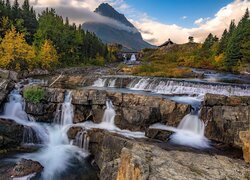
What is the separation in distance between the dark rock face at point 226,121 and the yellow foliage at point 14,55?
1216 inches

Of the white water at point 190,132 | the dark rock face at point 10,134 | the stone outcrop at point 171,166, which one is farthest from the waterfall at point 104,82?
the stone outcrop at point 171,166

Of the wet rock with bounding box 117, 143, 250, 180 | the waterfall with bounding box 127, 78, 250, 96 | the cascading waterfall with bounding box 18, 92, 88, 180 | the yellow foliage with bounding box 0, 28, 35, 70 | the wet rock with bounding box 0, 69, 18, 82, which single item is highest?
the yellow foliage with bounding box 0, 28, 35, 70

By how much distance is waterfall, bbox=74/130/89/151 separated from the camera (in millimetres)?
18172

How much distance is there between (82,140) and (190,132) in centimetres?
825

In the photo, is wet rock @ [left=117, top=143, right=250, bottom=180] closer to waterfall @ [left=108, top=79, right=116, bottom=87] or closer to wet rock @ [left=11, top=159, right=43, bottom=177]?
wet rock @ [left=11, top=159, right=43, bottom=177]

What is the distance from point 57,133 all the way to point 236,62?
47371 mm

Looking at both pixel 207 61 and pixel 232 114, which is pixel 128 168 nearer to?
pixel 232 114

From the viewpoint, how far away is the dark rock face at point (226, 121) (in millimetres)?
16688

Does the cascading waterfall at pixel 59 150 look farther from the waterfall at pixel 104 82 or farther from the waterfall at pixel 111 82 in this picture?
the waterfall at pixel 111 82

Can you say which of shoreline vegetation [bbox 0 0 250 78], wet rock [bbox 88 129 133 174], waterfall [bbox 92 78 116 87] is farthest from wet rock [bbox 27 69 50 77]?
wet rock [bbox 88 129 133 174]

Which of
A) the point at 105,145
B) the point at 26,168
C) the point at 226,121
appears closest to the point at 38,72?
the point at 26,168

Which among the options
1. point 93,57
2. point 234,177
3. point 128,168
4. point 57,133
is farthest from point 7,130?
point 93,57

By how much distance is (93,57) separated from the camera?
8494 cm

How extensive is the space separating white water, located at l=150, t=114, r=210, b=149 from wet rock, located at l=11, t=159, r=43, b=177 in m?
8.62
